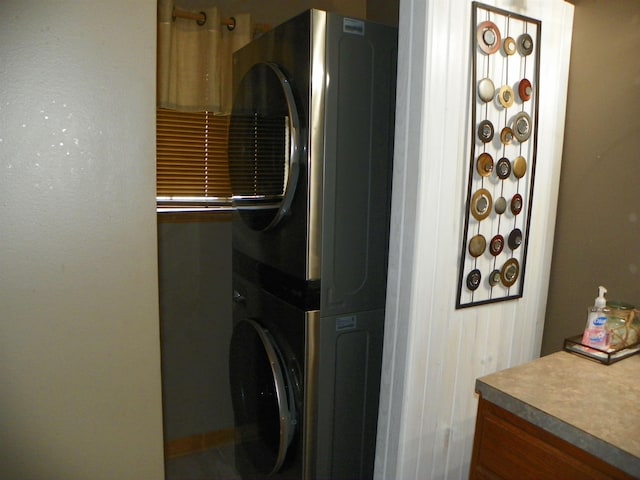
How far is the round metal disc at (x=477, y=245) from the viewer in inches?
58.7

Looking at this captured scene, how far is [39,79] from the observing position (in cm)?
92

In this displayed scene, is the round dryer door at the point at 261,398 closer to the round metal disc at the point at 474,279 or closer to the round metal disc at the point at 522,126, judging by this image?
the round metal disc at the point at 474,279

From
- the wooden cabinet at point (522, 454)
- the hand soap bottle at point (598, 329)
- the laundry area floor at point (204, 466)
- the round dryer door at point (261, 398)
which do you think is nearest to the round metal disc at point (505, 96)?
the hand soap bottle at point (598, 329)

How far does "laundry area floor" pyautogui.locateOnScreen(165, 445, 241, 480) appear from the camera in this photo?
2.35 m

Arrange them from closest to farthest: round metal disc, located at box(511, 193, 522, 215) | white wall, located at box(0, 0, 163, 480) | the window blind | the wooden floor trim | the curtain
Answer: white wall, located at box(0, 0, 163, 480)
round metal disc, located at box(511, 193, 522, 215)
the curtain
the window blind
the wooden floor trim

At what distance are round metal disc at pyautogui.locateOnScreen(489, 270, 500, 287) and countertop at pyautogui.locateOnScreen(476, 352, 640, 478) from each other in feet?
1.00

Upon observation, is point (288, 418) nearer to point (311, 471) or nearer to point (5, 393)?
point (311, 471)

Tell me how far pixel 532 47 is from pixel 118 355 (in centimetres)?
150

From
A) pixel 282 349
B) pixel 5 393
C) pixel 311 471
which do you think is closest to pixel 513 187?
pixel 282 349

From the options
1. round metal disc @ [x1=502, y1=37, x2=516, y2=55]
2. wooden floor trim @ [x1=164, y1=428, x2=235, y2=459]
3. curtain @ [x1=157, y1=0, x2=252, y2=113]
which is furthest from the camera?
wooden floor trim @ [x1=164, y1=428, x2=235, y2=459]

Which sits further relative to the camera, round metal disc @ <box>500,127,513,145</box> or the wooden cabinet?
round metal disc @ <box>500,127,513,145</box>

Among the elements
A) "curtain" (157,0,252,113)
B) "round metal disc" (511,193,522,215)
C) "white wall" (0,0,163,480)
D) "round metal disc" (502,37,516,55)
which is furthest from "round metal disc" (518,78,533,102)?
"curtain" (157,0,252,113)

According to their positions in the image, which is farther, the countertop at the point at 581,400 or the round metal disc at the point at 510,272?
the round metal disc at the point at 510,272

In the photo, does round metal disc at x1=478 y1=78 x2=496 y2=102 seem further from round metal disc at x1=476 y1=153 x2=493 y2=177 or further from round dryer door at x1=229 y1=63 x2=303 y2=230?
round dryer door at x1=229 y1=63 x2=303 y2=230
